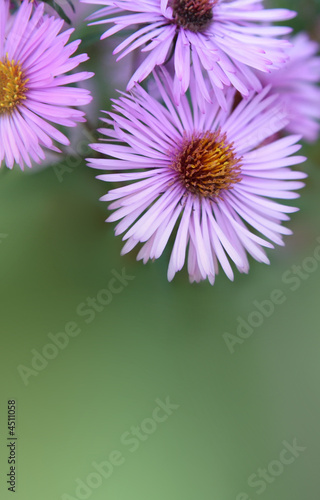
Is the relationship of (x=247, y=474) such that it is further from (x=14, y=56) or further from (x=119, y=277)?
(x=14, y=56)

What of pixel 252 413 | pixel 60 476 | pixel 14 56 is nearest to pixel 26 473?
pixel 60 476

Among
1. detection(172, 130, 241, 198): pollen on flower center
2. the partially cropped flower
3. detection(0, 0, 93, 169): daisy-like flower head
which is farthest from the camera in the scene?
the partially cropped flower

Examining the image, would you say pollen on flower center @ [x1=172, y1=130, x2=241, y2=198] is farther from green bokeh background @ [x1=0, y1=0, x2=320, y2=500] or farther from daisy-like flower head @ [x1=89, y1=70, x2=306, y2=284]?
green bokeh background @ [x1=0, y1=0, x2=320, y2=500]

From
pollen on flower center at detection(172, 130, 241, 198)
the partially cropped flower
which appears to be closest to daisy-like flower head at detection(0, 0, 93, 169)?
pollen on flower center at detection(172, 130, 241, 198)

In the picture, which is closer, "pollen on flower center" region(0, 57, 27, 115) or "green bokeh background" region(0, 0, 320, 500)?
"pollen on flower center" region(0, 57, 27, 115)

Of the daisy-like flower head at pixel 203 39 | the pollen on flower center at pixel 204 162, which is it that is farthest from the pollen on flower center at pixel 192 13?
the pollen on flower center at pixel 204 162

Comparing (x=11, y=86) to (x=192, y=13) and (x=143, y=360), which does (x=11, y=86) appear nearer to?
(x=192, y=13)

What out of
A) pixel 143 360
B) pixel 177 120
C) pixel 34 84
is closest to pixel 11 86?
pixel 34 84
